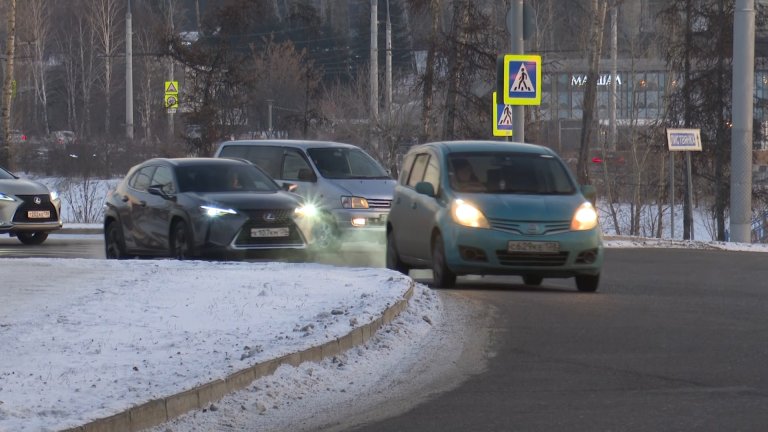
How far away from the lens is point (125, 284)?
14.1m

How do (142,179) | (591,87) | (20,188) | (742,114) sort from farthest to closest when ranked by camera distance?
1. (591,87)
2. (742,114)
3. (20,188)
4. (142,179)

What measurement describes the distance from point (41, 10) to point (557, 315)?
274 feet

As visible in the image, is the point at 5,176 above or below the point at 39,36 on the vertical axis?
below

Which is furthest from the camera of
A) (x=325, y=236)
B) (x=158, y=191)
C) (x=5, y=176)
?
(x=5, y=176)

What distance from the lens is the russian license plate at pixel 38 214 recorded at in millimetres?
24562

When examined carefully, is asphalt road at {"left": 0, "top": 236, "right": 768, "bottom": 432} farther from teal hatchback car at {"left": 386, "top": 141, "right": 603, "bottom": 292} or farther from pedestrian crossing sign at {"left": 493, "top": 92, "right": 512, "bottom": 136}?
pedestrian crossing sign at {"left": 493, "top": 92, "right": 512, "bottom": 136}

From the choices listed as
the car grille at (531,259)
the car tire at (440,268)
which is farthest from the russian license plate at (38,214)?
the car grille at (531,259)

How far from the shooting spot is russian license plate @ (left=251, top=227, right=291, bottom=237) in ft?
61.1

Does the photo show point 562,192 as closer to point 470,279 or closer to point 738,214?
point 470,279

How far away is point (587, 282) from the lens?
15.8 meters

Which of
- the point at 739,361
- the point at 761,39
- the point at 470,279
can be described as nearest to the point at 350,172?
the point at 470,279

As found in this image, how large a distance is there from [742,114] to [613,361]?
61.0ft

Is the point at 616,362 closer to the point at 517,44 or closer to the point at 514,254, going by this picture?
the point at 514,254

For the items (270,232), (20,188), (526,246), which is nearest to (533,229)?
(526,246)
